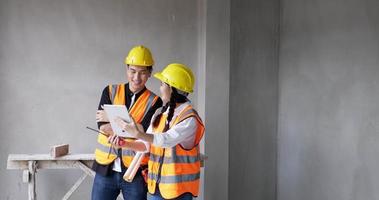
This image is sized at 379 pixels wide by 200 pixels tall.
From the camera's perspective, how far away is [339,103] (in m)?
3.63

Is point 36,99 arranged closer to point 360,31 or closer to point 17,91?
point 17,91

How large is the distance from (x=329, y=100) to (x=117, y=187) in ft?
6.98

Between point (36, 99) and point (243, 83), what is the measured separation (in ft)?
6.53

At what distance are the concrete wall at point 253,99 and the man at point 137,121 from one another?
1574 mm

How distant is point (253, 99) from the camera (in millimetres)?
4395

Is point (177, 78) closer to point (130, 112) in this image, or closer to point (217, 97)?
point (130, 112)

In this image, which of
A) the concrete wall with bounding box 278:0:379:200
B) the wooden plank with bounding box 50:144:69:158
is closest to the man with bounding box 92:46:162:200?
the wooden plank with bounding box 50:144:69:158

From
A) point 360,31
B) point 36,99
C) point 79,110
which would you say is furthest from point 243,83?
point 36,99

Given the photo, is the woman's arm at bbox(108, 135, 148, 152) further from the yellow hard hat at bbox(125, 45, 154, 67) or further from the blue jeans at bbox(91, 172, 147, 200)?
the yellow hard hat at bbox(125, 45, 154, 67)

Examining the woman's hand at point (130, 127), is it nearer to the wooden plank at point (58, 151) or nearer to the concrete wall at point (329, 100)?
the wooden plank at point (58, 151)

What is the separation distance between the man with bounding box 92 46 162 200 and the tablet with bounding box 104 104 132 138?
155mm

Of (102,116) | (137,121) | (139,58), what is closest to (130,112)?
(137,121)

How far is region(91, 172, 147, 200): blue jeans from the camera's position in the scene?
2.56m

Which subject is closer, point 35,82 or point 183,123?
point 183,123
